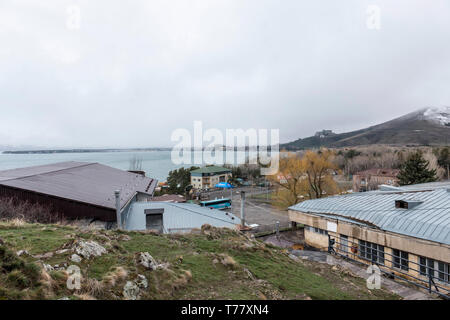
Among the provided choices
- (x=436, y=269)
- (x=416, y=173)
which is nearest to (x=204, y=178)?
(x=416, y=173)

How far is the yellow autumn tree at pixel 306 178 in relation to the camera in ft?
104

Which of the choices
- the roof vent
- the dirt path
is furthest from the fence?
the roof vent

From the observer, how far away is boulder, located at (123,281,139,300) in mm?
4454

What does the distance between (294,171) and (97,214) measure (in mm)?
24592

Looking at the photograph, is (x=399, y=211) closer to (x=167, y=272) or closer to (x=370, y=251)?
(x=370, y=251)

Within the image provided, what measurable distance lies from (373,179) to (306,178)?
27486 mm

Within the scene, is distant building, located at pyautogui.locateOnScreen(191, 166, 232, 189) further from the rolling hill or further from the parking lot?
the rolling hill

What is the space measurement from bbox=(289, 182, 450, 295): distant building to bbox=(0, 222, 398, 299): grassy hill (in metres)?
4.43

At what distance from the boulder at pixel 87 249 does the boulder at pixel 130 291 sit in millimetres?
1701

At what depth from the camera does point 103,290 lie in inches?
174

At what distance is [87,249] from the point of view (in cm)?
588

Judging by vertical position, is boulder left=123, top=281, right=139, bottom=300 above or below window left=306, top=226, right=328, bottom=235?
above
